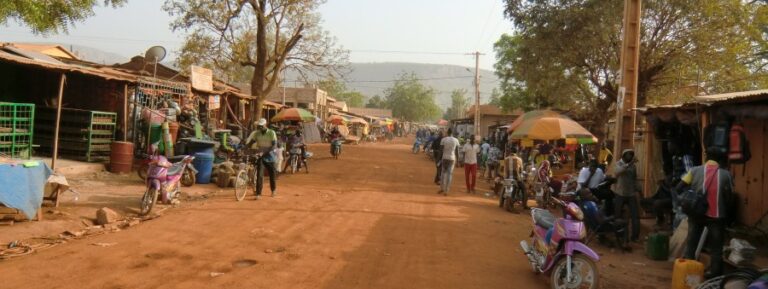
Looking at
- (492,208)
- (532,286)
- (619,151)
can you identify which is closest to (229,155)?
(492,208)

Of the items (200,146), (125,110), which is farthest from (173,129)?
(200,146)

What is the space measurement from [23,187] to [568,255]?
6867mm

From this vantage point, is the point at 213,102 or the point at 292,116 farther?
the point at 292,116

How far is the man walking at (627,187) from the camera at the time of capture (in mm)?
9445

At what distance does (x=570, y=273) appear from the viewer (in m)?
5.70

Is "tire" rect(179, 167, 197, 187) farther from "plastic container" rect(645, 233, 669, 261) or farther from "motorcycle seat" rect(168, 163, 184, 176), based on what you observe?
"plastic container" rect(645, 233, 669, 261)

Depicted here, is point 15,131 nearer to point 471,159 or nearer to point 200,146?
point 200,146

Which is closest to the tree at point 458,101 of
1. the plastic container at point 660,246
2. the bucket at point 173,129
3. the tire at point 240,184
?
the bucket at point 173,129

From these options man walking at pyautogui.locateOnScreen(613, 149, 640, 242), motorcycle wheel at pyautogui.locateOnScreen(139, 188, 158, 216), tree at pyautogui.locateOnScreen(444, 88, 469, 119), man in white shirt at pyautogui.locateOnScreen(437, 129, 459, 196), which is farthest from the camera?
tree at pyautogui.locateOnScreen(444, 88, 469, 119)

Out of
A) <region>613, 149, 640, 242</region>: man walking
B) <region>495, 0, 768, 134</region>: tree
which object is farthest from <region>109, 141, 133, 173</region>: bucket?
<region>495, 0, 768, 134</region>: tree

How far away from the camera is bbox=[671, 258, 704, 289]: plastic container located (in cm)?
607

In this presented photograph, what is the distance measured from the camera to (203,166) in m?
13.5

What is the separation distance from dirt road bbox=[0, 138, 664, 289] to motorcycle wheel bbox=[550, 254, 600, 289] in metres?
0.40

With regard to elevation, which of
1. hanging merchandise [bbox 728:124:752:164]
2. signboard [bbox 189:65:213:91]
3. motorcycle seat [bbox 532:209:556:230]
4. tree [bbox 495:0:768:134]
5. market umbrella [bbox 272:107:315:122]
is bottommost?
motorcycle seat [bbox 532:209:556:230]
